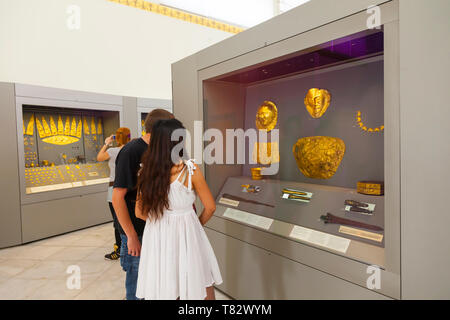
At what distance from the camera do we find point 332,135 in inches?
94.3

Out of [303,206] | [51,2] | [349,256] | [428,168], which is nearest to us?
[428,168]

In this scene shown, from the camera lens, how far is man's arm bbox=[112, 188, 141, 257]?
1878 mm

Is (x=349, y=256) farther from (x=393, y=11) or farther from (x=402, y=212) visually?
(x=393, y=11)

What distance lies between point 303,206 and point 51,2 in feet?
19.8

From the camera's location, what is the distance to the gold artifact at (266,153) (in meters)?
2.85

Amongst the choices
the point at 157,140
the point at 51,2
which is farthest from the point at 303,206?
the point at 51,2

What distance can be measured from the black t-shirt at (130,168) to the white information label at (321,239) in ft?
3.69

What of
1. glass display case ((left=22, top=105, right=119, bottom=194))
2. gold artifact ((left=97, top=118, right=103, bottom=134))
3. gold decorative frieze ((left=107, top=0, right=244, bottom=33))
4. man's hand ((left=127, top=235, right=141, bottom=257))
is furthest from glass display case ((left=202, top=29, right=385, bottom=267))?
gold decorative frieze ((left=107, top=0, right=244, bottom=33))

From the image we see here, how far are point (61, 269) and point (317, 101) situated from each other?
10.9 feet

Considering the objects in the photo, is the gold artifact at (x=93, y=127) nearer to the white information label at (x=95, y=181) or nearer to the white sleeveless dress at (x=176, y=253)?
the white information label at (x=95, y=181)

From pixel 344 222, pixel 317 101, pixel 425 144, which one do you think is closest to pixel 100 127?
pixel 317 101

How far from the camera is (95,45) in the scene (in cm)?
615

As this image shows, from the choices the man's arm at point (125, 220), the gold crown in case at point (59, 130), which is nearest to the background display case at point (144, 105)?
the gold crown in case at point (59, 130)

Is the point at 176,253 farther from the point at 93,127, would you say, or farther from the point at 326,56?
the point at 93,127
